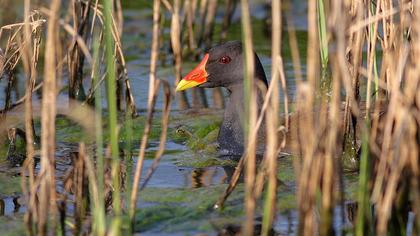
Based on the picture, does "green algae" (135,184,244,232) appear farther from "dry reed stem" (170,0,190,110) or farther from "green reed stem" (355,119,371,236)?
"dry reed stem" (170,0,190,110)

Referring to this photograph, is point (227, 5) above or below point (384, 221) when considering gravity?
above

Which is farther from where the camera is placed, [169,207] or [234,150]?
[234,150]

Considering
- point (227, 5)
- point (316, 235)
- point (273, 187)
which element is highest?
point (227, 5)

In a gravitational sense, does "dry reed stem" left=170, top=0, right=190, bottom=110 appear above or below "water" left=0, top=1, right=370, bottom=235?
above

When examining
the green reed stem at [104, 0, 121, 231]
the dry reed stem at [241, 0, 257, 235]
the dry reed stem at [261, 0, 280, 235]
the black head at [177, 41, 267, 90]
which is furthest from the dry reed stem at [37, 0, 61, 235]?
the black head at [177, 41, 267, 90]

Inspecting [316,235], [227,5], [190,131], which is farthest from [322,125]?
[227,5]

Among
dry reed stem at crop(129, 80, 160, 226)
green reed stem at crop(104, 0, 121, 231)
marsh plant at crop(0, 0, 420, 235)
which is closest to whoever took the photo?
green reed stem at crop(104, 0, 121, 231)

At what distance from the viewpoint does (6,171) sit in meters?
5.79

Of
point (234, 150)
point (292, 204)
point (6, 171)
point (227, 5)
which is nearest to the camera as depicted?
point (292, 204)

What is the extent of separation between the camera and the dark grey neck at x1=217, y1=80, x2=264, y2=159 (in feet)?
21.2

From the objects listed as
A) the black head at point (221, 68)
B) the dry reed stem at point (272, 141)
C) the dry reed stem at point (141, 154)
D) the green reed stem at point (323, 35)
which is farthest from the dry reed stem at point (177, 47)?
the dry reed stem at point (272, 141)

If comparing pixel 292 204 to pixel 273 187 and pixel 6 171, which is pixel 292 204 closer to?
pixel 273 187

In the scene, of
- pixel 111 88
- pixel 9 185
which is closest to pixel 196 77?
pixel 9 185

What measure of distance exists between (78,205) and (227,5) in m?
5.37
